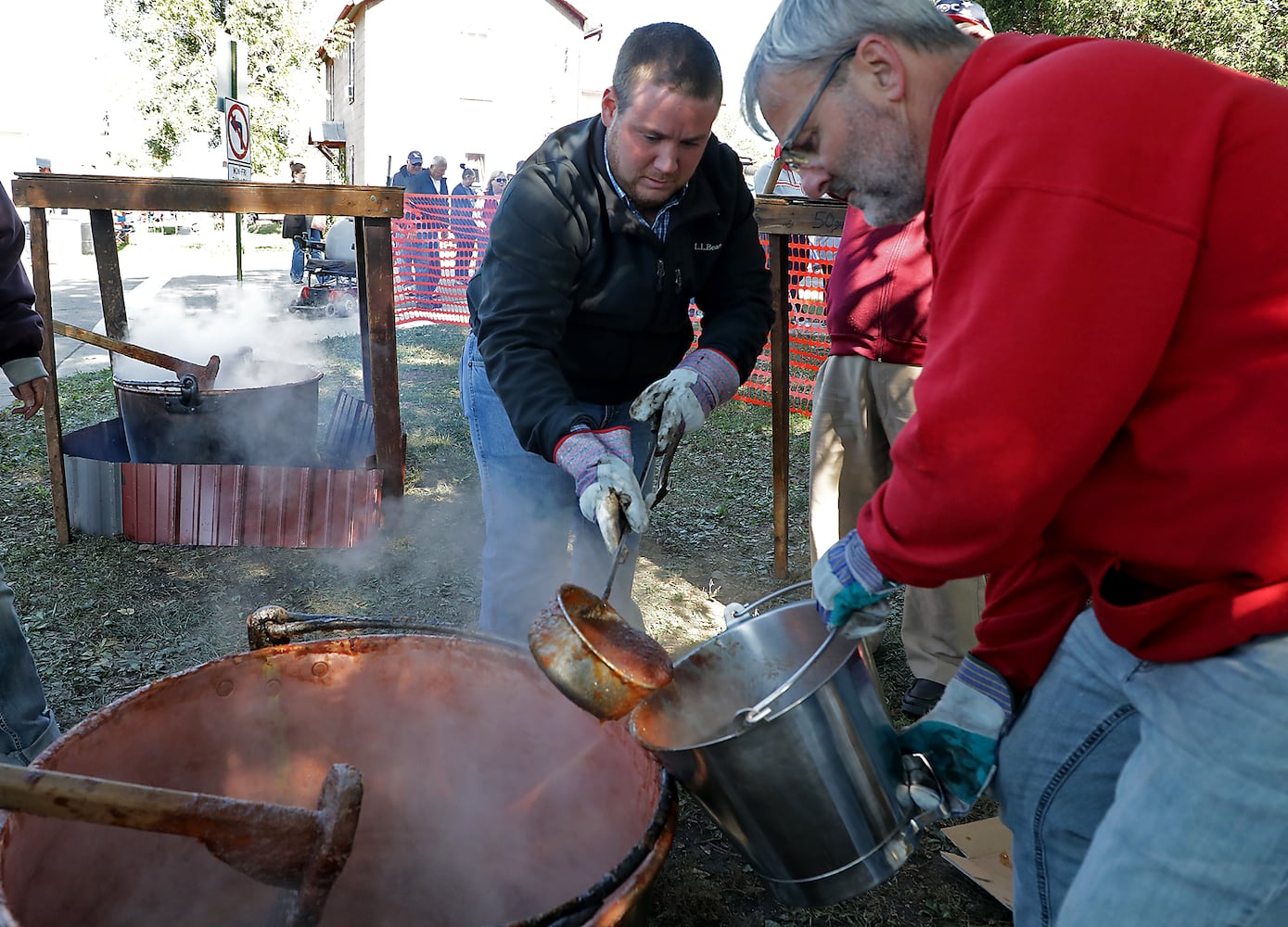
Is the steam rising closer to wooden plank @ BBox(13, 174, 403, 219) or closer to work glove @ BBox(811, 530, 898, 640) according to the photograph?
wooden plank @ BBox(13, 174, 403, 219)

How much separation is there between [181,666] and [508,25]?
27628 millimetres

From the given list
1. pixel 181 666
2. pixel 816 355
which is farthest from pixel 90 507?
pixel 816 355

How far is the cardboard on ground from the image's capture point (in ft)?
8.31

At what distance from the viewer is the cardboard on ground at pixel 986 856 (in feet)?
8.31

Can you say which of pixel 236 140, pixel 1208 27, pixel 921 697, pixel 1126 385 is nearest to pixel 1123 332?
pixel 1126 385

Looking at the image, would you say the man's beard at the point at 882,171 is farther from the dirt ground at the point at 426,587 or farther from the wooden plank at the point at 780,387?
the wooden plank at the point at 780,387

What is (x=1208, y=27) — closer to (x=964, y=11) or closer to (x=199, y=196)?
(x=964, y=11)

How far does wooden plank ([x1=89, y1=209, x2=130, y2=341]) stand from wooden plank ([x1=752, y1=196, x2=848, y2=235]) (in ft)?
11.8

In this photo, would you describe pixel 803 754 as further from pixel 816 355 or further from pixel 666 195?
pixel 816 355

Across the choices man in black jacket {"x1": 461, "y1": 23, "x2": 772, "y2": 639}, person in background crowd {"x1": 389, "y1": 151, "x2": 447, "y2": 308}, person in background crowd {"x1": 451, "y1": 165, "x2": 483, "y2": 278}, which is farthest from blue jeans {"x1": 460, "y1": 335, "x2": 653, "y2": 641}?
person in background crowd {"x1": 389, "y1": 151, "x2": 447, "y2": 308}

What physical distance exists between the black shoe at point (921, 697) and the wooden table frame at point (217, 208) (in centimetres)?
292

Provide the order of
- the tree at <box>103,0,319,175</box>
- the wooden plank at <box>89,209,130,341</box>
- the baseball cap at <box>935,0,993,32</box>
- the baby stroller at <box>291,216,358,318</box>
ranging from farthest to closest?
the tree at <box>103,0,319,175</box>, the baby stroller at <box>291,216,358,318</box>, the wooden plank at <box>89,209,130,341</box>, the baseball cap at <box>935,0,993,32</box>

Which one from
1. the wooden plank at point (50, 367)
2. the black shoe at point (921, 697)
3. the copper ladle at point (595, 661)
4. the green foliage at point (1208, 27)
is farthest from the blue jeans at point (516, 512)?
the green foliage at point (1208, 27)

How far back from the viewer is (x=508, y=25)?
1069 inches
